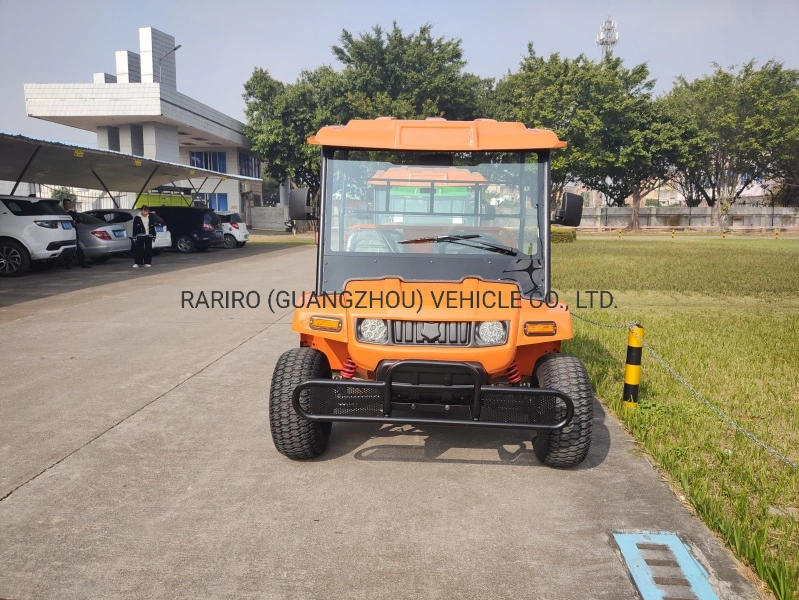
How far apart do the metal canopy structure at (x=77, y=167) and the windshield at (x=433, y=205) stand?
12219 millimetres

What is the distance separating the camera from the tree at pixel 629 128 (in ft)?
147

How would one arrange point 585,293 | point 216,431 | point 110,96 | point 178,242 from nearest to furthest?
point 216,431 < point 585,293 < point 178,242 < point 110,96

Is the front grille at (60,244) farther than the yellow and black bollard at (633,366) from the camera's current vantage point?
Yes

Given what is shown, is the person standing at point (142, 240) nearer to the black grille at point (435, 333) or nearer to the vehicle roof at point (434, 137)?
the vehicle roof at point (434, 137)

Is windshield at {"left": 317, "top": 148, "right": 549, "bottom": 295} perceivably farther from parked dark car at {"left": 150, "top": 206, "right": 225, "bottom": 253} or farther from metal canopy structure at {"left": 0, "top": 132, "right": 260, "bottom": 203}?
parked dark car at {"left": 150, "top": 206, "right": 225, "bottom": 253}

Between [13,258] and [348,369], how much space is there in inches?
576

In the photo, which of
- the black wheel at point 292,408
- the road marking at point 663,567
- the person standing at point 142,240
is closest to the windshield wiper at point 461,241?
the black wheel at point 292,408

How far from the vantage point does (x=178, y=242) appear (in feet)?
84.3

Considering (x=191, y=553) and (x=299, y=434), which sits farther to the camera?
(x=299, y=434)

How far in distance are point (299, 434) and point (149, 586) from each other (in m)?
1.47

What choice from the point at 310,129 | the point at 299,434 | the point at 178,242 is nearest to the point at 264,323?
the point at 299,434

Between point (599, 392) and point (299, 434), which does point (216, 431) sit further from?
point (599, 392)

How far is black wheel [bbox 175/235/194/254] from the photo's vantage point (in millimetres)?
25500

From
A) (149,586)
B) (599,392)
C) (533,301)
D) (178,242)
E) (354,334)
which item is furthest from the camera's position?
(178,242)
